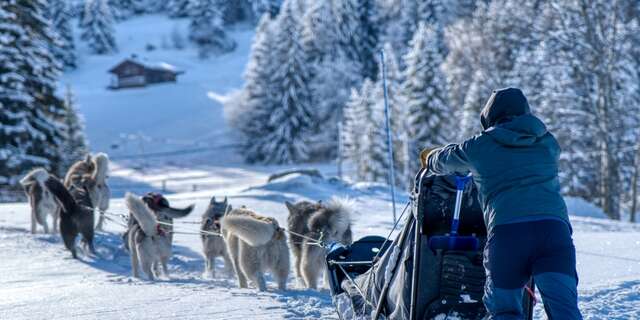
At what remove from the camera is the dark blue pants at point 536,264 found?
12.3ft

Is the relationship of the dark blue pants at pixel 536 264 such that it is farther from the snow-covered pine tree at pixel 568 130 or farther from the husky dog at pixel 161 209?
the snow-covered pine tree at pixel 568 130

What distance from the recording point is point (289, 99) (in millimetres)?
51688

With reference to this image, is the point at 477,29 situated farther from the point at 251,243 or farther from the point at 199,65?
the point at 199,65

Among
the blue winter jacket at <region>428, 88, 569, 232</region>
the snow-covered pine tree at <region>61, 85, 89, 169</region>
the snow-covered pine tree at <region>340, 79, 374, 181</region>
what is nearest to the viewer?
the blue winter jacket at <region>428, 88, 569, 232</region>

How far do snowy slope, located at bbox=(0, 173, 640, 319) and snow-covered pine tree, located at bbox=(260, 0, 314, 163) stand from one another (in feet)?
123

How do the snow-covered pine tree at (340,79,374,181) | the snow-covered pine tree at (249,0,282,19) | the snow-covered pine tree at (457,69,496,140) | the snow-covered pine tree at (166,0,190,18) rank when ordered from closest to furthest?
the snow-covered pine tree at (457,69,496,140) < the snow-covered pine tree at (340,79,374,181) < the snow-covered pine tree at (249,0,282,19) < the snow-covered pine tree at (166,0,190,18)

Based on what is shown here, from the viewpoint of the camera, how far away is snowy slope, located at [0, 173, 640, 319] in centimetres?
621

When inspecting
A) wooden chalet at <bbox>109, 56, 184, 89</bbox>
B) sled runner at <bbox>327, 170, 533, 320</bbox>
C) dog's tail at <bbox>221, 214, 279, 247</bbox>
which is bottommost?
dog's tail at <bbox>221, 214, 279, 247</bbox>

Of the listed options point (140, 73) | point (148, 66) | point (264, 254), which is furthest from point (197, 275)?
point (140, 73)

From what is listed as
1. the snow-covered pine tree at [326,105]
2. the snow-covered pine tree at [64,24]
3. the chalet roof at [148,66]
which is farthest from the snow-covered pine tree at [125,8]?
the snow-covered pine tree at [326,105]

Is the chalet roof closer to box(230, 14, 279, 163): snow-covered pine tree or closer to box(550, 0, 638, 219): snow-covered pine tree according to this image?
box(230, 14, 279, 163): snow-covered pine tree

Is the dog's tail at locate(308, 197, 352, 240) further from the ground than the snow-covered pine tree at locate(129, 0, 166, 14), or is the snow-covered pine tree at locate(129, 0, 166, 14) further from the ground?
the snow-covered pine tree at locate(129, 0, 166, 14)

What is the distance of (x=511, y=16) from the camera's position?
22.8 meters

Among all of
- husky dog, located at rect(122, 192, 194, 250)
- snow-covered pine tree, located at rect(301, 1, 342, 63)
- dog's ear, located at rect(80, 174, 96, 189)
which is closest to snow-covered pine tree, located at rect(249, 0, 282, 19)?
snow-covered pine tree, located at rect(301, 1, 342, 63)
